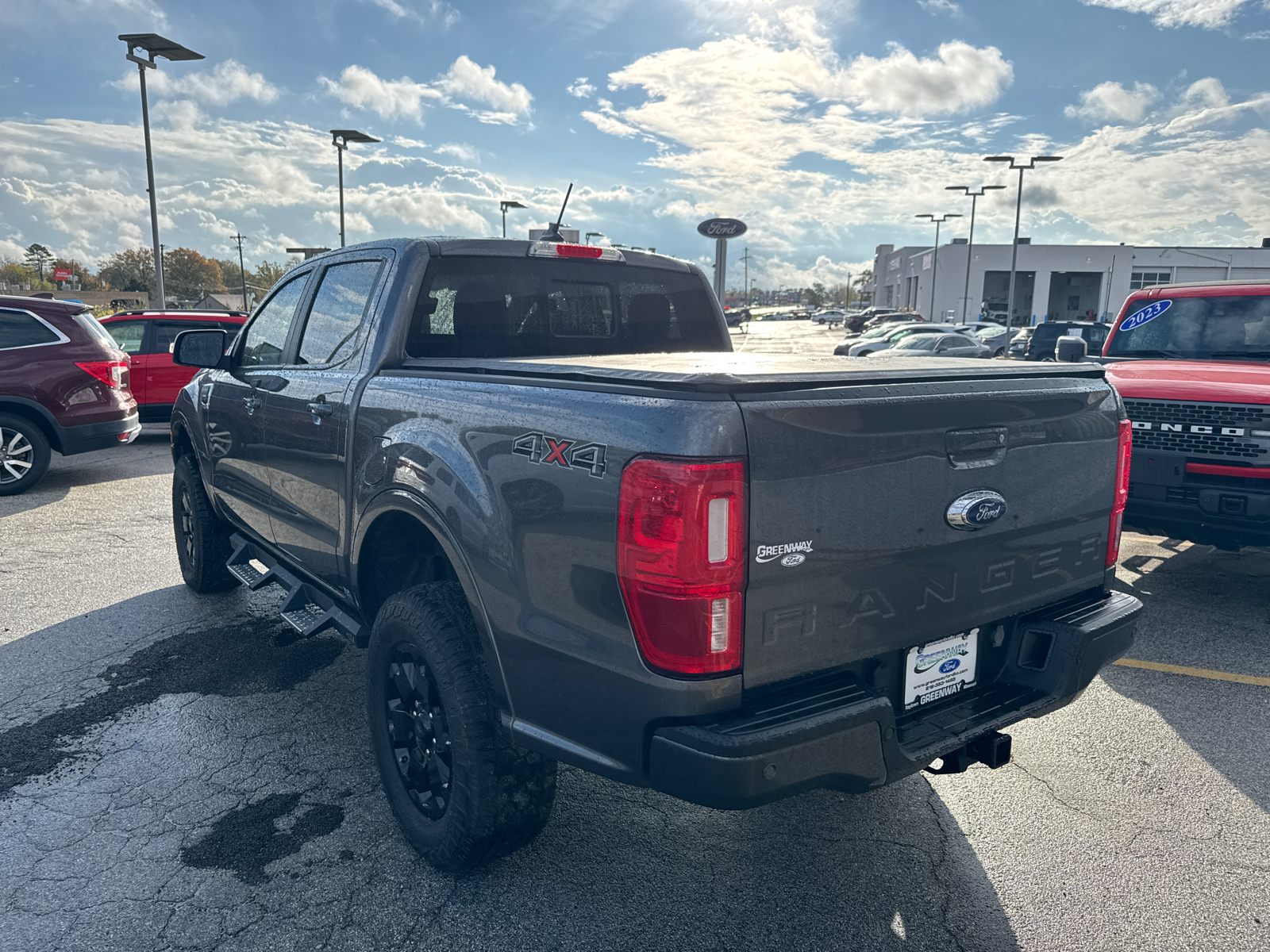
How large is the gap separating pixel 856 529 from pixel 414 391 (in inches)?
59.7

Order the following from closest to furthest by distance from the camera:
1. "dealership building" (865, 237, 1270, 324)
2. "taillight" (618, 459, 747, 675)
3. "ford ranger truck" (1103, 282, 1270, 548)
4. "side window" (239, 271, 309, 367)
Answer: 1. "taillight" (618, 459, 747, 675)
2. "side window" (239, 271, 309, 367)
3. "ford ranger truck" (1103, 282, 1270, 548)
4. "dealership building" (865, 237, 1270, 324)

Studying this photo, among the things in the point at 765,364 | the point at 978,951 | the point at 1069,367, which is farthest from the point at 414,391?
the point at 978,951

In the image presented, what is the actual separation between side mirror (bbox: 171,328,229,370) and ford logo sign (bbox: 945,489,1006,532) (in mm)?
3738

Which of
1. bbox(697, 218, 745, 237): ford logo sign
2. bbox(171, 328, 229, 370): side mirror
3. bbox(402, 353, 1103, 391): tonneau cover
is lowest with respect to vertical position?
bbox(171, 328, 229, 370): side mirror

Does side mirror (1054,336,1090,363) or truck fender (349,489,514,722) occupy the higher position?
side mirror (1054,336,1090,363)

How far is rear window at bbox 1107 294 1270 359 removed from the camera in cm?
632

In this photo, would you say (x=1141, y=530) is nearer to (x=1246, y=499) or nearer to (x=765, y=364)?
(x=1246, y=499)

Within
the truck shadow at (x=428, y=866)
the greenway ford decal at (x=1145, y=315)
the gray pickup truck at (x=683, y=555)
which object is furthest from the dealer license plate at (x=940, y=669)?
the greenway ford decal at (x=1145, y=315)

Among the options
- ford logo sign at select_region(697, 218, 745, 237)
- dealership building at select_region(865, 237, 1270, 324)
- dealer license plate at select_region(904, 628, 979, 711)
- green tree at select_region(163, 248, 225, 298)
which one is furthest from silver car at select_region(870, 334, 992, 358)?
green tree at select_region(163, 248, 225, 298)

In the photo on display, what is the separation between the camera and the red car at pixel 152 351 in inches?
485

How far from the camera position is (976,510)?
2.40 metres

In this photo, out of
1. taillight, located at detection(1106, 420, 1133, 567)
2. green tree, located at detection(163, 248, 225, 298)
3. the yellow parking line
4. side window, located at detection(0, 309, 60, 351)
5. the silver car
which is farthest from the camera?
green tree, located at detection(163, 248, 225, 298)

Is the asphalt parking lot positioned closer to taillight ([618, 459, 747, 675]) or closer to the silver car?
taillight ([618, 459, 747, 675])

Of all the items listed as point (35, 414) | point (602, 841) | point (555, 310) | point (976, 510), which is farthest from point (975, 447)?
point (35, 414)
